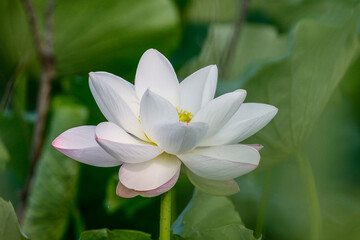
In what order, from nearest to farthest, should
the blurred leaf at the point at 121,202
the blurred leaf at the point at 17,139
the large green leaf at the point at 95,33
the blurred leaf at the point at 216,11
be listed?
the blurred leaf at the point at 121,202 < the blurred leaf at the point at 17,139 < the large green leaf at the point at 95,33 < the blurred leaf at the point at 216,11

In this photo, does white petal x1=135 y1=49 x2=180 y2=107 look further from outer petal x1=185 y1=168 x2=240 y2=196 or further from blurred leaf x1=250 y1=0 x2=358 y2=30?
blurred leaf x1=250 y1=0 x2=358 y2=30

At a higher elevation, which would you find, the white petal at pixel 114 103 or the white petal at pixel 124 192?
the white petal at pixel 114 103

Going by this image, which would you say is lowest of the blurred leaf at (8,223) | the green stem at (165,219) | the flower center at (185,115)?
the blurred leaf at (8,223)

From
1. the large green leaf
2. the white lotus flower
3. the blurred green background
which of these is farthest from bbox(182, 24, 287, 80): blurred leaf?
the white lotus flower

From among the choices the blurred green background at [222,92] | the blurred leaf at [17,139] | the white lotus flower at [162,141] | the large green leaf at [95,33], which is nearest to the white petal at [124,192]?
the white lotus flower at [162,141]

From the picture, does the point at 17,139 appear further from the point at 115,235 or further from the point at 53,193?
the point at 115,235

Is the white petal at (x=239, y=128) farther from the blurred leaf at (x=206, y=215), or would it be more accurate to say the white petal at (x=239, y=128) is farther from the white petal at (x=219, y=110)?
the blurred leaf at (x=206, y=215)

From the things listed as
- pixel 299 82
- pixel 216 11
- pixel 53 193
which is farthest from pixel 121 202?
pixel 216 11

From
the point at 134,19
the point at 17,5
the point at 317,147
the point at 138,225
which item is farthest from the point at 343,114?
the point at 17,5

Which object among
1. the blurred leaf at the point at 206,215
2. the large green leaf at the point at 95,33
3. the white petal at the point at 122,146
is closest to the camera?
the white petal at the point at 122,146
